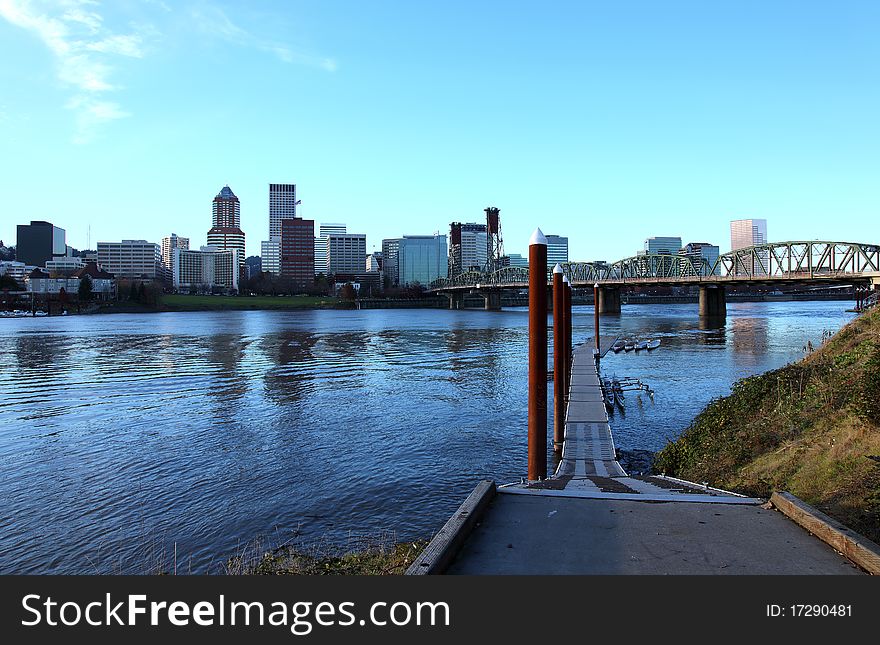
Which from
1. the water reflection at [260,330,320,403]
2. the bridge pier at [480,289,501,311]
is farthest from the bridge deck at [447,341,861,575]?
the bridge pier at [480,289,501,311]

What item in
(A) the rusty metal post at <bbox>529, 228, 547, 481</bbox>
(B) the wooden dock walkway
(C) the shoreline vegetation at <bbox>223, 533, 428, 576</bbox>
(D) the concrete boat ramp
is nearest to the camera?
(D) the concrete boat ramp

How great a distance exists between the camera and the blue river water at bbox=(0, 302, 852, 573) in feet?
43.5

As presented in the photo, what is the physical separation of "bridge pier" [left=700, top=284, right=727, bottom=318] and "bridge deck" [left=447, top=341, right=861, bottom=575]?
376 ft

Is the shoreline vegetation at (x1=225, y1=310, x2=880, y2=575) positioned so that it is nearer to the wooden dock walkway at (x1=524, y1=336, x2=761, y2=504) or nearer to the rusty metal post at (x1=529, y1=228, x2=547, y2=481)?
the wooden dock walkway at (x1=524, y1=336, x2=761, y2=504)

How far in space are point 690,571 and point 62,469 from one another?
1900 centimetres

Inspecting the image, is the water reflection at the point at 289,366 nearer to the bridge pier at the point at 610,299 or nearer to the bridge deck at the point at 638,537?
the bridge deck at the point at 638,537

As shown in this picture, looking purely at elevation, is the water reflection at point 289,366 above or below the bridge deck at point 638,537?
below

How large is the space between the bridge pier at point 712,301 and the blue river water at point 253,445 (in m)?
69.4

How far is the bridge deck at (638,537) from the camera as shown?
6359 millimetres

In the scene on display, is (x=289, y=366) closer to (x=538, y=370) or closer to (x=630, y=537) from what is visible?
(x=538, y=370)

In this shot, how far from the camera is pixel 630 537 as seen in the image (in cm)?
731

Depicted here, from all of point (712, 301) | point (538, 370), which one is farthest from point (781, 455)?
point (712, 301)

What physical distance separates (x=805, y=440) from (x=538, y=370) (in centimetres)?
604

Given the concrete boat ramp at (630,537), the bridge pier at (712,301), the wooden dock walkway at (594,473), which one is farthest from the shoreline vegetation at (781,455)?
the bridge pier at (712,301)
